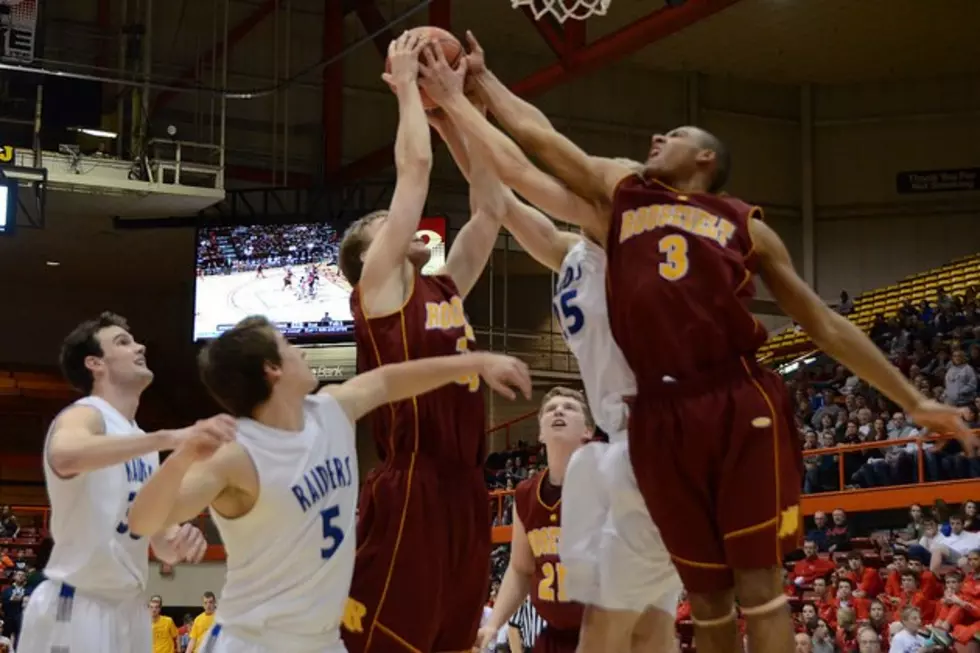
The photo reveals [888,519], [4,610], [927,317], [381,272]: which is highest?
[927,317]

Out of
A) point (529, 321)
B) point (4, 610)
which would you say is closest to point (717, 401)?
point (4, 610)

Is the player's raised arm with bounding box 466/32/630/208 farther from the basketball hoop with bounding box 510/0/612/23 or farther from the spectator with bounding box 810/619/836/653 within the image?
the spectator with bounding box 810/619/836/653

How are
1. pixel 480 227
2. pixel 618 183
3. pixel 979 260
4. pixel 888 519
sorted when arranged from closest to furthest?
pixel 618 183 < pixel 480 227 < pixel 888 519 < pixel 979 260

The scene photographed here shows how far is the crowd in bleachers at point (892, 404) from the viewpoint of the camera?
1585 cm

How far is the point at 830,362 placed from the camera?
23.3 metres

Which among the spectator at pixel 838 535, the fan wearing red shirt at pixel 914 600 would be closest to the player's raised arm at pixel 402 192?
the fan wearing red shirt at pixel 914 600

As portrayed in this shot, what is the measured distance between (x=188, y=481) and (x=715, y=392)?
161 cm

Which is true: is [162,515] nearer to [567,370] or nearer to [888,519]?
[888,519]

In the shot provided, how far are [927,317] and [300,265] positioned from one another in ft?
30.2

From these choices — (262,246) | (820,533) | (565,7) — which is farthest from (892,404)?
(565,7)

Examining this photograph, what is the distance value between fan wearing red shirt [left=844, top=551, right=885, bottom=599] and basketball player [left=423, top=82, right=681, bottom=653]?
8.53 m

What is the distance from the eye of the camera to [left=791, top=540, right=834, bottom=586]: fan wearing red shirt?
1470cm

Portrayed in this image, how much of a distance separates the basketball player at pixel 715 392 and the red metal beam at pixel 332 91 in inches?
778

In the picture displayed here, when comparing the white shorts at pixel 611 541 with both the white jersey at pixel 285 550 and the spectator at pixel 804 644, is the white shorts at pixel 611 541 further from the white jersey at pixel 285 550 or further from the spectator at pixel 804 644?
the spectator at pixel 804 644
